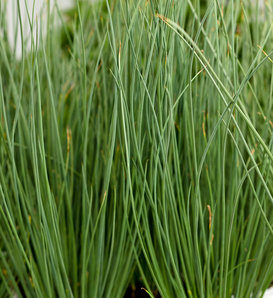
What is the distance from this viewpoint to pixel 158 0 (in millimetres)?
357

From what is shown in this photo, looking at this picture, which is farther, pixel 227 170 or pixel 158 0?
pixel 227 170

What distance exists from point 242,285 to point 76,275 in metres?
0.19

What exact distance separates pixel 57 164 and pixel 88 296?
0.16 meters

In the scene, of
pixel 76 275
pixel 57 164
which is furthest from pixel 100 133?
pixel 76 275

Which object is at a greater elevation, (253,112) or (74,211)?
(253,112)

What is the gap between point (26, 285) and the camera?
430 millimetres

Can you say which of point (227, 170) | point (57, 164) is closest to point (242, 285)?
point (227, 170)

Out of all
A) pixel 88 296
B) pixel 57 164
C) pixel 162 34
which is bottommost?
pixel 88 296

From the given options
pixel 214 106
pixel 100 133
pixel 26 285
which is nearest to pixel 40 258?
pixel 26 285

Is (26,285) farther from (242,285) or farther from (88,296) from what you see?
(242,285)

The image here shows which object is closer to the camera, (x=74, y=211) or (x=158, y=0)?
(x=158, y=0)

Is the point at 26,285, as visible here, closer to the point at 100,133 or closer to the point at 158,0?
the point at 100,133

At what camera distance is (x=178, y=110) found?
0.43 meters

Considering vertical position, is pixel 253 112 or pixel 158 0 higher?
pixel 158 0
